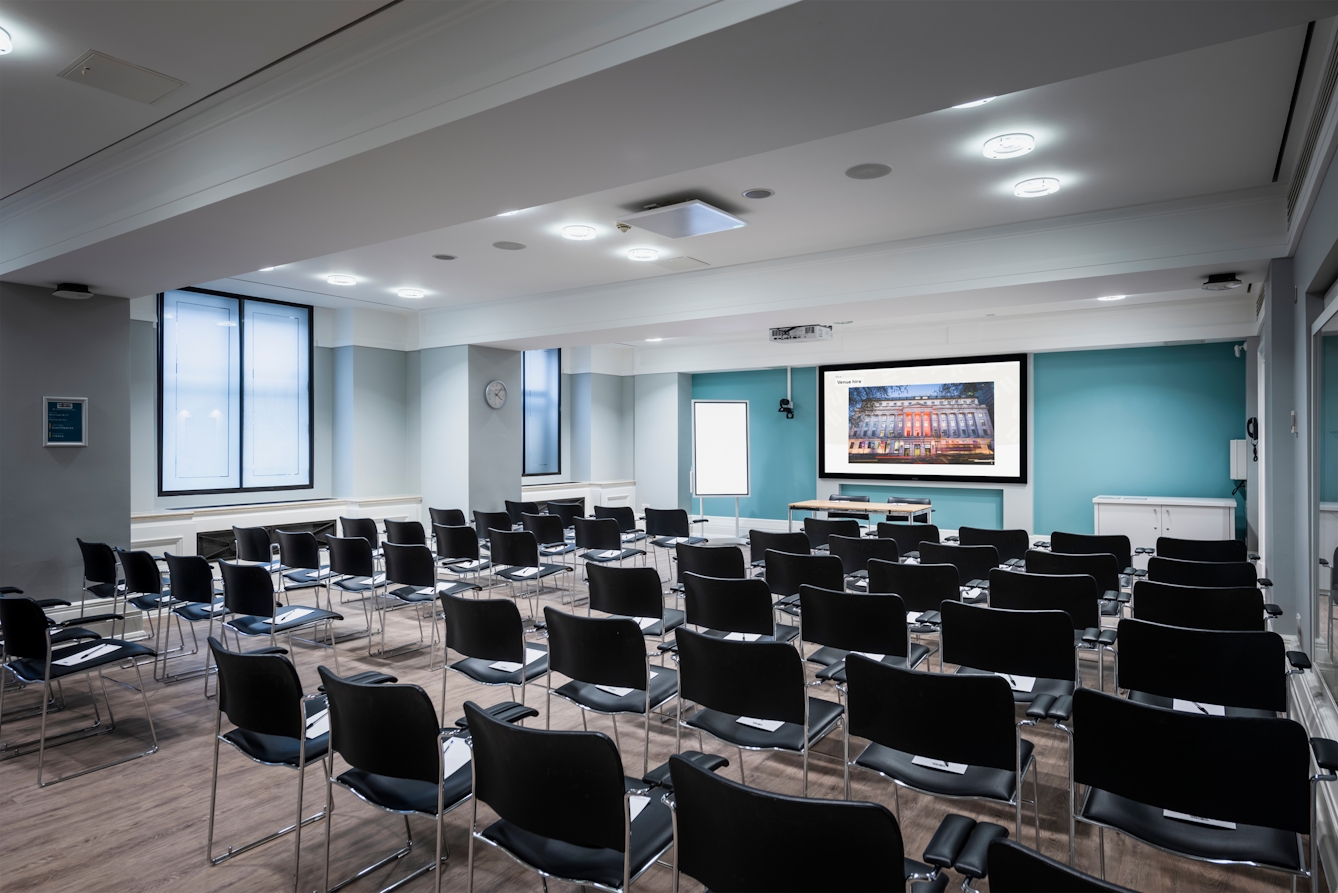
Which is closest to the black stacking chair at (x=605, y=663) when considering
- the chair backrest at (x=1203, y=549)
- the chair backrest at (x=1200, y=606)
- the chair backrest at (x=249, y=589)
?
the chair backrest at (x=249, y=589)

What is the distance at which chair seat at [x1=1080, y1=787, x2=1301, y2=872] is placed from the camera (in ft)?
6.50

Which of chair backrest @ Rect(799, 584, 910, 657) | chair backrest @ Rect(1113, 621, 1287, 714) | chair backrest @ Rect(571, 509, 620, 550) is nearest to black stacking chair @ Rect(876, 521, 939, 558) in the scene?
chair backrest @ Rect(571, 509, 620, 550)

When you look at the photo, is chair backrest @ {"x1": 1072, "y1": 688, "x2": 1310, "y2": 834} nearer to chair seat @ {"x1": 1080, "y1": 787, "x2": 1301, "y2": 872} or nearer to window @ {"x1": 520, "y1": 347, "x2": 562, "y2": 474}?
chair seat @ {"x1": 1080, "y1": 787, "x2": 1301, "y2": 872}

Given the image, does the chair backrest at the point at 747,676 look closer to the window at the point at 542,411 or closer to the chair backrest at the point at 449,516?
the chair backrest at the point at 449,516

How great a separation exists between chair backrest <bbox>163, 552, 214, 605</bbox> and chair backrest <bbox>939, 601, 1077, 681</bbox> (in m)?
4.35

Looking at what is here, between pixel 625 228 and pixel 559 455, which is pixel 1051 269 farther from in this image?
pixel 559 455

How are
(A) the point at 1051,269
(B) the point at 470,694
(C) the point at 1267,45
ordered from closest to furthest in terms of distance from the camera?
(C) the point at 1267,45, (B) the point at 470,694, (A) the point at 1051,269

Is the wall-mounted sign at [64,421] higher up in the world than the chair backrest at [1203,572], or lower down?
higher up

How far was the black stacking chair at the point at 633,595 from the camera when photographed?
430cm

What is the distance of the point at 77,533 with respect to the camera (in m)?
6.04

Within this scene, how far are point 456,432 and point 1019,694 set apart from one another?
301 inches

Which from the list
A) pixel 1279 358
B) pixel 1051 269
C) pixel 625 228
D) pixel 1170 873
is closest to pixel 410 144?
pixel 625 228

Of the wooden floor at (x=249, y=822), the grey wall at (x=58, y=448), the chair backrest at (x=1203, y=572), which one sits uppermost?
the grey wall at (x=58, y=448)

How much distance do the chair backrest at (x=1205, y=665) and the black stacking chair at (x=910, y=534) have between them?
3.42 m
